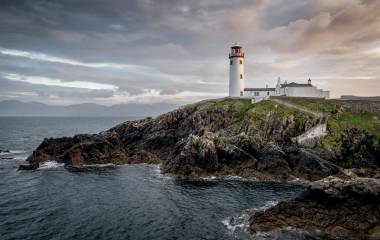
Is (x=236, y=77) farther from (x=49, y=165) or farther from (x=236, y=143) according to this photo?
(x=49, y=165)

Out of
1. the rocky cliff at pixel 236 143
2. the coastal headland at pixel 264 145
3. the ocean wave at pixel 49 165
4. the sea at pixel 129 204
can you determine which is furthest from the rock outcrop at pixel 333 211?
the ocean wave at pixel 49 165

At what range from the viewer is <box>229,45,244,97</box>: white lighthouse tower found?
103312mm

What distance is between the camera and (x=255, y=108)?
84062 millimetres

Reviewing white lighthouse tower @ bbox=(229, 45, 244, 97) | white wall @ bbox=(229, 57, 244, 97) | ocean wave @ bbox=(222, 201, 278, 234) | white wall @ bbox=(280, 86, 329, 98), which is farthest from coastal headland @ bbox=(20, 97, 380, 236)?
white lighthouse tower @ bbox=(229, 45, 244, 97)

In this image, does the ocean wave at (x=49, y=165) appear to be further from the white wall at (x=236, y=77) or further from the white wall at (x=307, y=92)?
the white wall at (x=307, y=92)

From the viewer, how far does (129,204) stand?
155ft

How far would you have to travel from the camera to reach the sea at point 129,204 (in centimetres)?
3731

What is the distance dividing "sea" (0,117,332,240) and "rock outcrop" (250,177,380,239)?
1.58 metres

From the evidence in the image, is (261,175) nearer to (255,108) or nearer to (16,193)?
(255,108)

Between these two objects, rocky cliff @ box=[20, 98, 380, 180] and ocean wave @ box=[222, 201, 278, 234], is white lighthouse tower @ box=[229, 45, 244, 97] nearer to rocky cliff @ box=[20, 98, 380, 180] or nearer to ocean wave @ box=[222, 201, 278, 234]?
rocky cliff @ box=[20, 98, 380, 180]

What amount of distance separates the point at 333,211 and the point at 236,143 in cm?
3167

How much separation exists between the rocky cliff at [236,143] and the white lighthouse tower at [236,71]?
862 cm

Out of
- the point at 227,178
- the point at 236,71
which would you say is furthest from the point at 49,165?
the point at 236,71

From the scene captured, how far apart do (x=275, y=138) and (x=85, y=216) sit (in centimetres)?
4242
